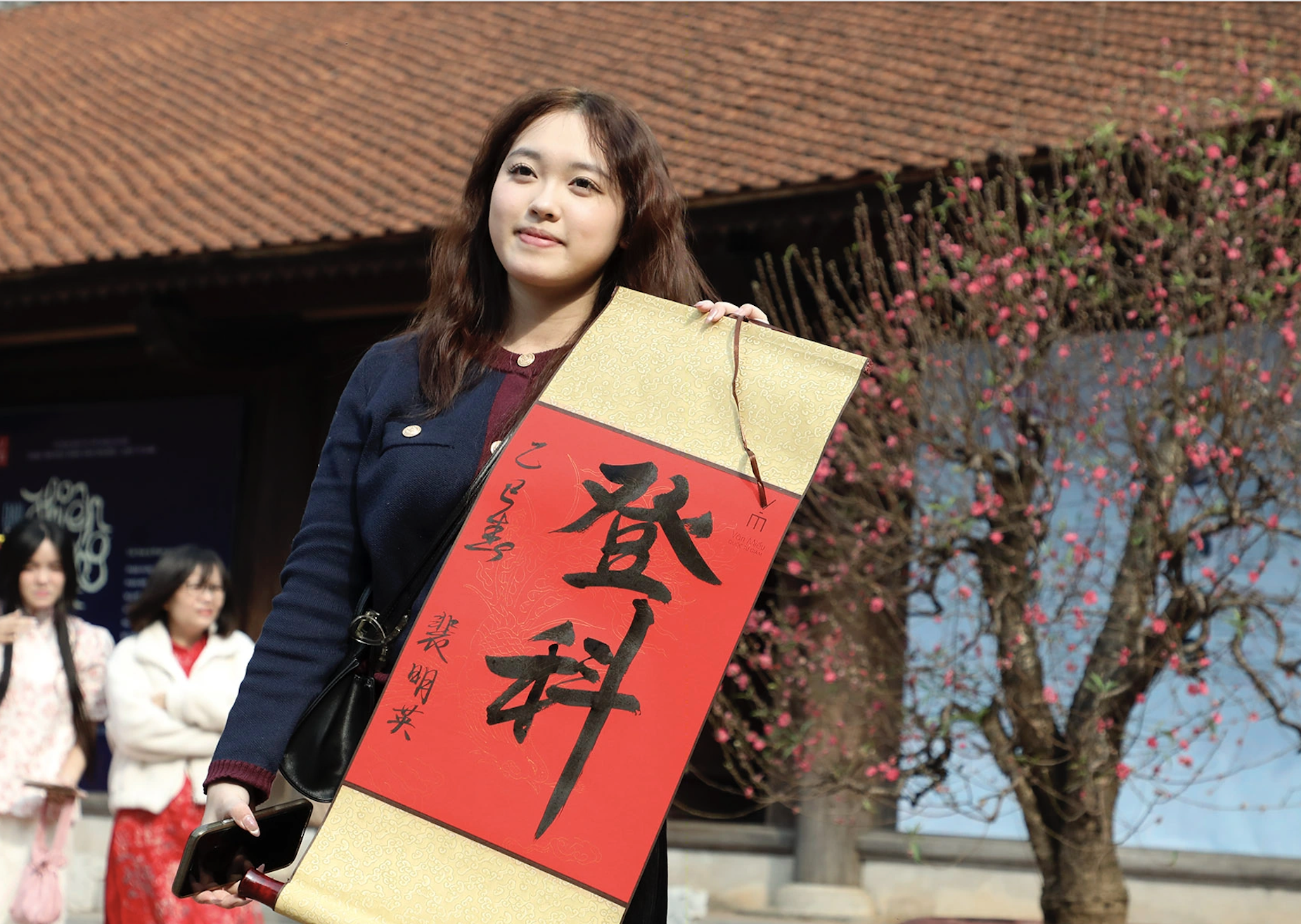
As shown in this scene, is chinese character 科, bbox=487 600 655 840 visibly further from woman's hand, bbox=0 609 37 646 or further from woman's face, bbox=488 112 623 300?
woman's hand, bbox=0 609 37 646

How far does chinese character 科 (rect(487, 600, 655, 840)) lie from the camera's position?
1.35 metres

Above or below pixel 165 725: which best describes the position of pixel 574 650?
below

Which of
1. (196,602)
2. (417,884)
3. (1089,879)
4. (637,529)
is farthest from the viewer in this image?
(196,602)

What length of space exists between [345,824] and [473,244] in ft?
2.32

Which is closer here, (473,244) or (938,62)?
(473,244)

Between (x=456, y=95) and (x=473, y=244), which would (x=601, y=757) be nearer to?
(x=473, y=244)

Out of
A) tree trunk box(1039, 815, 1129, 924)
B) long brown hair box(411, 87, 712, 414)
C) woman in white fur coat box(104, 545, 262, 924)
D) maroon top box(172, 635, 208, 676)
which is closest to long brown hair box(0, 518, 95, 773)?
woman in white fur coat box(104, 545, 262, 924)

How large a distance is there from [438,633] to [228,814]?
0.87 ft

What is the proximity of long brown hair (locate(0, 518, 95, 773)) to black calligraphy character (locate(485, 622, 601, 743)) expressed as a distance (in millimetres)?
3315

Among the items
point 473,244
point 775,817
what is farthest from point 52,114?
point 473,244

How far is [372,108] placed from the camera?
784cm

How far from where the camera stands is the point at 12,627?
4301 mm

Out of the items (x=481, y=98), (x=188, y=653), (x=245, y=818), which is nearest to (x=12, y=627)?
(x=188, y=653)

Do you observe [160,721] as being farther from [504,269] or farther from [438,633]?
[438,633]
